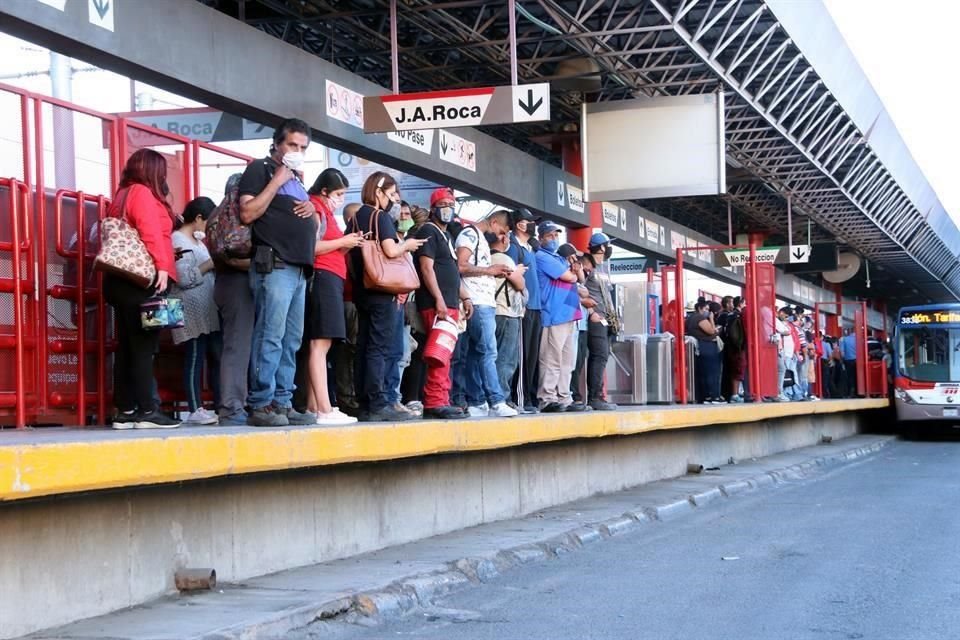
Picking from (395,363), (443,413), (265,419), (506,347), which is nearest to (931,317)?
(506,347)

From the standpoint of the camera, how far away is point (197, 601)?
6.34m

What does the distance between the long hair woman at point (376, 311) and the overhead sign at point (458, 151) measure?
7.50 metres

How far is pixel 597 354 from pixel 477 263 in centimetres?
317

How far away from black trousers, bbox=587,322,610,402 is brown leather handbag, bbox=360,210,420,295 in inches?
184

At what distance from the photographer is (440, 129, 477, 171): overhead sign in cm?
1655

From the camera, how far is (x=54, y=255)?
298 inches

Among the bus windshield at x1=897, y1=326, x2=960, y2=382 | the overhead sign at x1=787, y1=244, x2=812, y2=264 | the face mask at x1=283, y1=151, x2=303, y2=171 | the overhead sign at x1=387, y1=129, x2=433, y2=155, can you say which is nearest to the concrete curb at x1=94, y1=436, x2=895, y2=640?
the face mask at x1=283, y1=151, x2=303, y2=171

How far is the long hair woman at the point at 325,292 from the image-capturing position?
827 cm

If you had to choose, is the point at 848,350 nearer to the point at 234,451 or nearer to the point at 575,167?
the point at 575,167

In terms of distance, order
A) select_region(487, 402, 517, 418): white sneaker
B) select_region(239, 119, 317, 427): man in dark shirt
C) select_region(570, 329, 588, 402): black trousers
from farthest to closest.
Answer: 1. select_region(570, 329, 588, 402): black trousers
2. select_region(487, 402, 517, 418): white sneaker
3. select_region(239, 119, 317, 427): man in dark shirt

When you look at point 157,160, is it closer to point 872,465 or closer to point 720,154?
point 720,154

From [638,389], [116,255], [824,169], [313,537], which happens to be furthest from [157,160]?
[824,169]

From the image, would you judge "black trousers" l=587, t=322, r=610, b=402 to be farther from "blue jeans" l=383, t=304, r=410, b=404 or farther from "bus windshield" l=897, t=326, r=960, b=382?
"bus windshield" l=897, t=326, r=960, b=382

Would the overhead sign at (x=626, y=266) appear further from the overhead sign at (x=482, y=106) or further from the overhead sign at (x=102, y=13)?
the overhead sign at (x=102, y=13)
